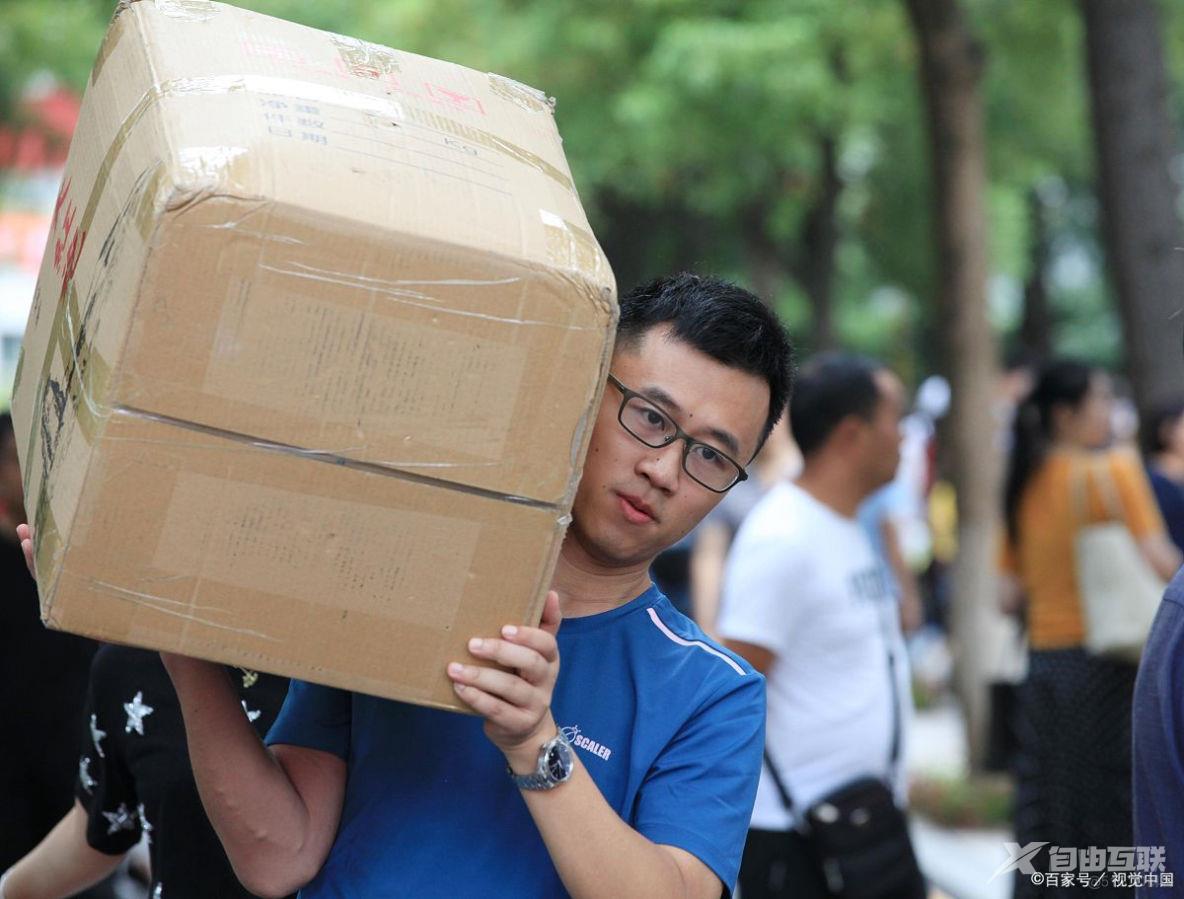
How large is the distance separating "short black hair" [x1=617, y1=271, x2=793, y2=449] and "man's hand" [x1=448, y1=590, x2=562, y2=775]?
19.2 inches

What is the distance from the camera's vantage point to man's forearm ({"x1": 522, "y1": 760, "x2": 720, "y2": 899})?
1798 millimetres

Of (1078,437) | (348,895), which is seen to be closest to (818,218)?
(1078,437)

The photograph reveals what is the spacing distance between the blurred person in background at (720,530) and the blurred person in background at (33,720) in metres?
2.74

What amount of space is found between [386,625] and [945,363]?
24.0 ft

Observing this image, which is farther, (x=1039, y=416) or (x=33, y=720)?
(x=1039, y=416)

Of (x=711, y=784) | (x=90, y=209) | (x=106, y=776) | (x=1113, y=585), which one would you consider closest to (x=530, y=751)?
(x=711, y=784)

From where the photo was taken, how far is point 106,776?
270 centimetres

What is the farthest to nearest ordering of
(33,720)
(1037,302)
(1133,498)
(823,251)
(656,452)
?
(1037,302) → (823,251) → (1133,498) → (33,720) → (656,452)

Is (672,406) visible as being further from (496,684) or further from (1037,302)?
(1037,302)

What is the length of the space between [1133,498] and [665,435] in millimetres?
3888

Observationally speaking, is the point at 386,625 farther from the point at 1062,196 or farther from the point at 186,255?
the point at 1062,196

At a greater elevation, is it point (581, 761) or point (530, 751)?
point (530, 751)

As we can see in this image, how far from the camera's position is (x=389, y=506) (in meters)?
1.71

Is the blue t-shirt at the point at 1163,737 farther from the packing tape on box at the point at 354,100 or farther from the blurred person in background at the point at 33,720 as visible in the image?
the blurred person in background at the point at 33,720
